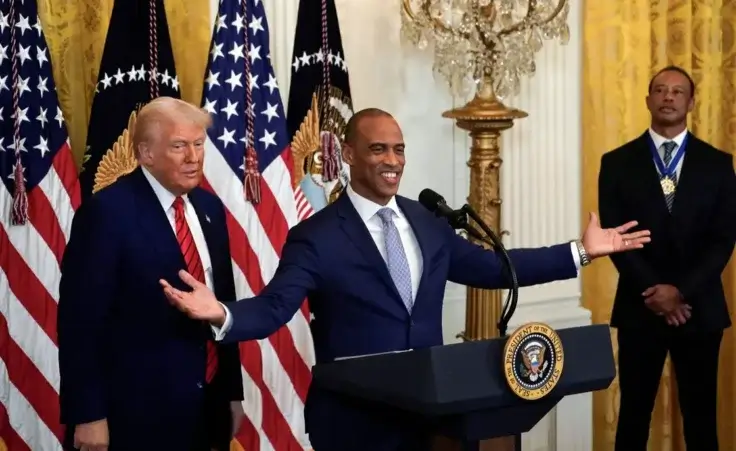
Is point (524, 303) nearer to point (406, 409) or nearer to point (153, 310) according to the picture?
point (153, 310)

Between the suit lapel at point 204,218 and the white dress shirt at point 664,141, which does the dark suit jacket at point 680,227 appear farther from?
the suit lapel at point 204,218

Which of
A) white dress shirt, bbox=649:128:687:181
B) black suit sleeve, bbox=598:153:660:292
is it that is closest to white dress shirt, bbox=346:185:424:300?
black suit sleeve, bbox=598:153:660:292

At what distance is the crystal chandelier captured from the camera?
3.54 metres

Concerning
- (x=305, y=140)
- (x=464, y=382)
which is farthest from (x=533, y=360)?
(x=305, y=140)

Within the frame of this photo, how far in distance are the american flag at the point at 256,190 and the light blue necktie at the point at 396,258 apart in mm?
1095

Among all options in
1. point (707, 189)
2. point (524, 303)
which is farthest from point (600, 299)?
point (707, 189)

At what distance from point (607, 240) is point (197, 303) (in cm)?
109

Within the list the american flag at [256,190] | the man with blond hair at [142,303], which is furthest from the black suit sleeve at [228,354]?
the american flag at [256,190]

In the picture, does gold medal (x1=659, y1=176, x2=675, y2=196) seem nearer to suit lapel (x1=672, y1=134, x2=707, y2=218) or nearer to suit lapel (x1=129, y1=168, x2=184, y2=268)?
suit lapel (x1=672, y1=134, x2=707, y2=218)

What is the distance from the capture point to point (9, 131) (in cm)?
318

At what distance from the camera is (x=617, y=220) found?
12.0 feet

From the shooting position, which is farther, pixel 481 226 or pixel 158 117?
pixel 158 117

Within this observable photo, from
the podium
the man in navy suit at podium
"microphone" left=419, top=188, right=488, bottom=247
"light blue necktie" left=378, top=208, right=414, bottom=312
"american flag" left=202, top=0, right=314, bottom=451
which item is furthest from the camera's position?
"american flag" left=202, top=0, right=314, bottom=451

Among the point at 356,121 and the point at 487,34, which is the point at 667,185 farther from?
the point at 356,121
